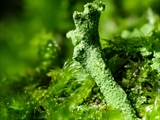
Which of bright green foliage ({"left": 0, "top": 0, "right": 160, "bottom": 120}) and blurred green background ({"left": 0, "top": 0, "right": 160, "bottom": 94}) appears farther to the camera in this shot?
bright green foliage ({"left": 0, "top": 0, "right": 160, "bottom": 120})

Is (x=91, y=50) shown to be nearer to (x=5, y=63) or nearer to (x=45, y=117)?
(x=45, y=117)

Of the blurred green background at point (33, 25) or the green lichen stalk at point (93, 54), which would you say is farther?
the green lichen stalk at point (93, 54)

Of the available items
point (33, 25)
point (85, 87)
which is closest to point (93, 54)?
point (85, 87)

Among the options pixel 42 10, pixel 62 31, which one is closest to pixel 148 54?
pixel 42 10

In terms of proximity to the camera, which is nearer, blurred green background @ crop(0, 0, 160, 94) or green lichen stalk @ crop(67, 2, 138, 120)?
blurred green background @ crop(0, 0, 160, 94)

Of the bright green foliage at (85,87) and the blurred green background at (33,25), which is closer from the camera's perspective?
the blurred green background at (33,25)
